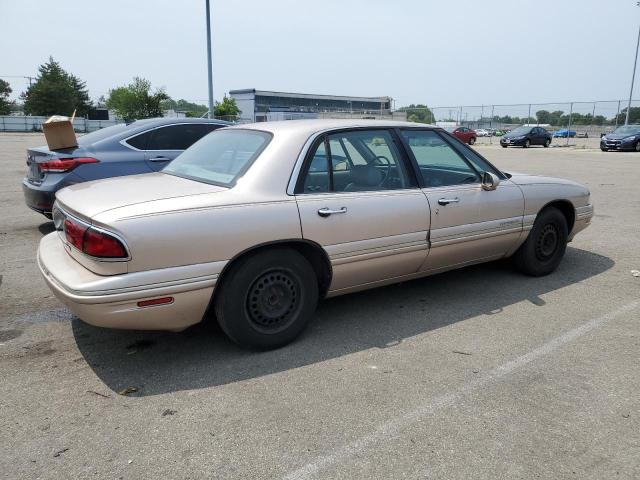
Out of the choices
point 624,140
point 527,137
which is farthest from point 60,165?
point 527,137

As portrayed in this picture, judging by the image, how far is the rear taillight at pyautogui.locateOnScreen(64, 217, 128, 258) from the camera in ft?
9.36

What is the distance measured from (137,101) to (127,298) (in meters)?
Answer: 63.6

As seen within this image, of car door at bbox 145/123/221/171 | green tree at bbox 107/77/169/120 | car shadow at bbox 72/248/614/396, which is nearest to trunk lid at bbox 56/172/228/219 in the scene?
car shadow at bbox 72/248/614/396

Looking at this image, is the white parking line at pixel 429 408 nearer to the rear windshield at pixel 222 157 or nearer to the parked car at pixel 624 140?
the rear windshield at pixel 222 157

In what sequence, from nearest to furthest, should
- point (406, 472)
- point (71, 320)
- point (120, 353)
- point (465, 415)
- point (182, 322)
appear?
point (406, 472) → point (465, 415) → point (182, 322) → point (120, 353) → point (71, 320)

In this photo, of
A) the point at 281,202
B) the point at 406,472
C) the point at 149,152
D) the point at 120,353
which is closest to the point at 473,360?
the point at 406,472

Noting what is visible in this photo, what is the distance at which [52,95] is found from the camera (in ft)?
226

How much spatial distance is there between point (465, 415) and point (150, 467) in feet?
5.29

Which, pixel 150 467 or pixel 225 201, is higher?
pixel 225 201

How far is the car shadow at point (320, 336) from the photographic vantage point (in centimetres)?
318

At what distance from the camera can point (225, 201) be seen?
125 inches

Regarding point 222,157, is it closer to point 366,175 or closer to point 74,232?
point 366,175

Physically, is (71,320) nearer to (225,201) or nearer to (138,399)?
(138,399)

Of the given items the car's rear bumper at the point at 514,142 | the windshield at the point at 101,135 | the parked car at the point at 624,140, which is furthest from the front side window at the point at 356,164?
the car's rear bumper at the point at 514,142
